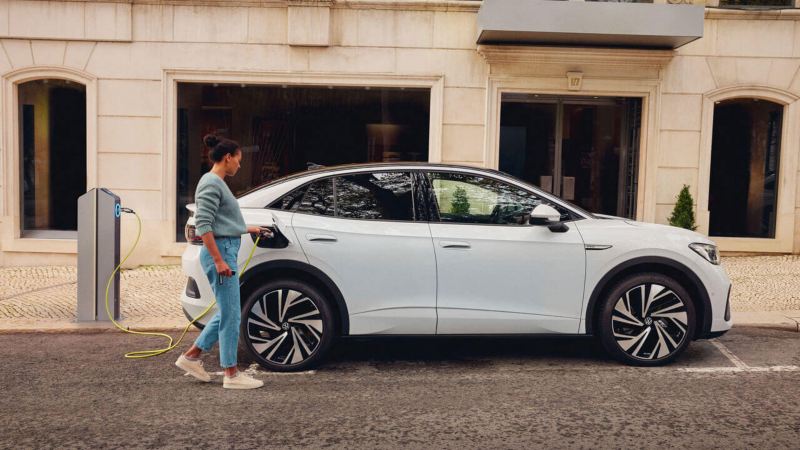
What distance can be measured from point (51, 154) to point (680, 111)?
10.3 metres

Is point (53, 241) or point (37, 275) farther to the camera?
point (53, 241)

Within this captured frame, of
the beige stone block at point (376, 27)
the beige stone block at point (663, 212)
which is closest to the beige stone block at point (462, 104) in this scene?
the beige stone block at point (376, 27)

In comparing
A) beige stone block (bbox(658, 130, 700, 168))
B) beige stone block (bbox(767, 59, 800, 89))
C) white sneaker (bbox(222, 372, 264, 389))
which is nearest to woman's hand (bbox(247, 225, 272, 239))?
white sneaker (bbox(222, 372, 264, 389))

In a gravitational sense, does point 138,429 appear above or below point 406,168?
below

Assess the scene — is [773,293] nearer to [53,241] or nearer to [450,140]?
[450,140]

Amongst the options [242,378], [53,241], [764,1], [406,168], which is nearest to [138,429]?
[242,378]

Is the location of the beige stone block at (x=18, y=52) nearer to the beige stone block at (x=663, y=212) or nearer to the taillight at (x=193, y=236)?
the taillight at (x=193, y=236)

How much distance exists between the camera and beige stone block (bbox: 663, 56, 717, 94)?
40.6ft

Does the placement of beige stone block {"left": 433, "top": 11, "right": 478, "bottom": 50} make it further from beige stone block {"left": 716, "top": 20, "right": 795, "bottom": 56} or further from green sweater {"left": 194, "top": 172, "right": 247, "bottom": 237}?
green sweater {"left": 194, "top": 172, "right": 247, "bottom": 237}

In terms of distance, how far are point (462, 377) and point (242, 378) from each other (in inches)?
64.4

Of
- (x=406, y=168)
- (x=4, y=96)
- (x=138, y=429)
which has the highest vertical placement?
(x=4, y=96)

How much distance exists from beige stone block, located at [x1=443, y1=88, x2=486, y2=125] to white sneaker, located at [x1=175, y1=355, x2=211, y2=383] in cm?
762

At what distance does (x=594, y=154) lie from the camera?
42.7 ft

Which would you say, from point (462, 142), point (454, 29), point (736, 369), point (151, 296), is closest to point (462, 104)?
point (462, 142)
